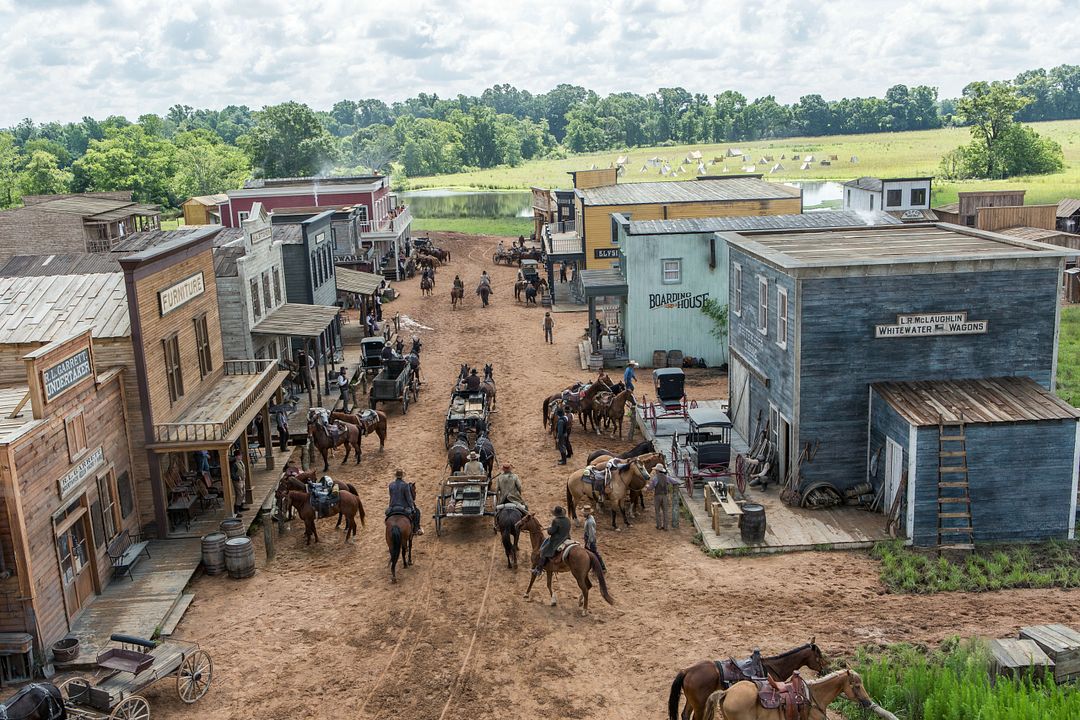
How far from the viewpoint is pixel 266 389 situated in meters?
24.7

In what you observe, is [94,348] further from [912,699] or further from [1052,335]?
[1052,335]

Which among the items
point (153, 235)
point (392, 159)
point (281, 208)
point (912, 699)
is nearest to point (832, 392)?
point (912, 699)

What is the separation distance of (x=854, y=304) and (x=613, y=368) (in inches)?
644

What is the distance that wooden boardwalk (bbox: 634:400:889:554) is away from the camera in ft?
61.3

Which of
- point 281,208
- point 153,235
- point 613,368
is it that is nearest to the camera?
point 613,368

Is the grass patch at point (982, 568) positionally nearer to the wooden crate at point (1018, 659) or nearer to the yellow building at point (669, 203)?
the wooden crate at point (1018, 659)

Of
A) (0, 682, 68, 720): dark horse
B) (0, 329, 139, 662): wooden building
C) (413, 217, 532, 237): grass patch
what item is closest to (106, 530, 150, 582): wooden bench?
(0, 329, 139, 662): wooden building

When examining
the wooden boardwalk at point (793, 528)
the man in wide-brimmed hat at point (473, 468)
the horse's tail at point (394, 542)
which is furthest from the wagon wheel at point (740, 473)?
the horse's tail at point (394, 542)

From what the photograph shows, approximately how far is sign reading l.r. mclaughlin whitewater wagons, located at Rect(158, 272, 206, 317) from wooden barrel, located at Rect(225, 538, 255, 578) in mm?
5469

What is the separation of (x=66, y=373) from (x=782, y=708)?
13.1m

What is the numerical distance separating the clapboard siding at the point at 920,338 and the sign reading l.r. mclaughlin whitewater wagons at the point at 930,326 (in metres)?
0.12

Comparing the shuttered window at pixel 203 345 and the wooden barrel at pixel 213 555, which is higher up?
the shuttered window at pixel 203 345

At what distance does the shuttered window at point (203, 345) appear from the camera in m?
23.3

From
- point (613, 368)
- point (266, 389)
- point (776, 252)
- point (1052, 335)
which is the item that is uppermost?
point (776, 252)
